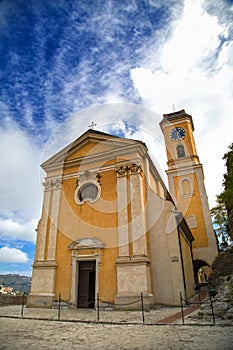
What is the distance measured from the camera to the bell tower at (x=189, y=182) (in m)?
26.2

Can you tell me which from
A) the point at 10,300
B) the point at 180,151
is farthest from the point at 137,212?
the point at 180,151

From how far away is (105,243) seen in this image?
1495 cm

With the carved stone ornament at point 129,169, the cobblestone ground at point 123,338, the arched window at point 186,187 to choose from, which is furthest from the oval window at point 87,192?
the arched window at point 186,187

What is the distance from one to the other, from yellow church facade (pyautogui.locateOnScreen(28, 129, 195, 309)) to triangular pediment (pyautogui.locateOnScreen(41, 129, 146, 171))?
0.30 ft

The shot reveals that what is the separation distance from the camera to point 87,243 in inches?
599

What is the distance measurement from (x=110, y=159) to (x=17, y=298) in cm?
1205

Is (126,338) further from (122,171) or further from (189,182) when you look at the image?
(189,182)

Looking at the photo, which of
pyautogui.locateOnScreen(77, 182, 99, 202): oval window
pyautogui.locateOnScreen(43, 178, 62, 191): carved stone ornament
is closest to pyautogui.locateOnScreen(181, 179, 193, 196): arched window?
pyautogui.locateOnScreen(77, 182, 99, 202): oval window

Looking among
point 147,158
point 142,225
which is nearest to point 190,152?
point 147,158

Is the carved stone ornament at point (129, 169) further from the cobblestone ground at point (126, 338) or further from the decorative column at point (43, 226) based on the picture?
the cobblestone ground at point (126, 338)

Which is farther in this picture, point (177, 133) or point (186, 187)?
point (177, 133)

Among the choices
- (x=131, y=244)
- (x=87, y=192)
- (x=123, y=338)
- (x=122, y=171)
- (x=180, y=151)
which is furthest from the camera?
(x=180, y=151)

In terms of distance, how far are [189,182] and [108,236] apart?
56.9ft

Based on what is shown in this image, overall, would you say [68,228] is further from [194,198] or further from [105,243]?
[194,198]
